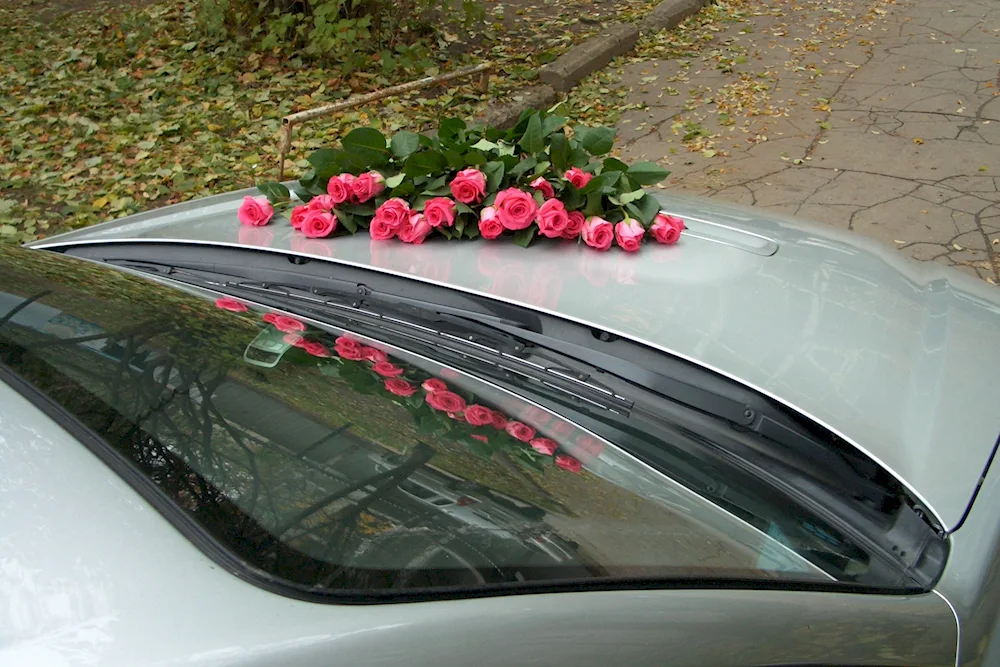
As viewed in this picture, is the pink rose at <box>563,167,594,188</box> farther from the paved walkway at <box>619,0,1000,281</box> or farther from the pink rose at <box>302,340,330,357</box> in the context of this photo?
the paved walkway at <box>619,0,1000,281</box>

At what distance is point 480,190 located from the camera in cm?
225

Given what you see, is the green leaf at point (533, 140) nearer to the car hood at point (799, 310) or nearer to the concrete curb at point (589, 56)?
the car hood at point (799, 310)

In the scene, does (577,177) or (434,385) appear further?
(577,177)

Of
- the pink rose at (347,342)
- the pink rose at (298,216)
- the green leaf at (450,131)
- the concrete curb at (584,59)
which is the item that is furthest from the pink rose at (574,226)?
the concrete curb at (584,59)

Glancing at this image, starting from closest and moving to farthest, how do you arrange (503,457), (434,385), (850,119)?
(503,457) → (434,385) → (850,119)

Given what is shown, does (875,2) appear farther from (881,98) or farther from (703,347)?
(703,347)

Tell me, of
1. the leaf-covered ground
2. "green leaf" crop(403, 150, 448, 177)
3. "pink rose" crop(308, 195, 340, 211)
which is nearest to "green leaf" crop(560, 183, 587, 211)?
"green leaf" crop(403, 150, 448, 177)

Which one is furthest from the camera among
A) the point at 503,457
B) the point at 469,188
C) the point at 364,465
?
the point at 469,188

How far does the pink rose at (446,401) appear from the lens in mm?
1611

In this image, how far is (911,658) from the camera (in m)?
1.46

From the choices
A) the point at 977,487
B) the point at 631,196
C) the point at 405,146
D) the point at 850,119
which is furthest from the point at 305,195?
the point at 850,119

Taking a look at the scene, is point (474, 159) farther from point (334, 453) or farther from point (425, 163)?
point (334, 453)

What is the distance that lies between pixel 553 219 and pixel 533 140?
39 centimetres

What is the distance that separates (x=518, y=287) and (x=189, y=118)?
5165mm
